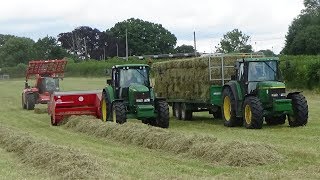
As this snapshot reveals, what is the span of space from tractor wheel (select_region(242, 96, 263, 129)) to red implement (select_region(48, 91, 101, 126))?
A: 5.92 metres

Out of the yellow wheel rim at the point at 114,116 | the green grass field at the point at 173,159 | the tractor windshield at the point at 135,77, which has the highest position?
the tractor windshield at the point at 135,77

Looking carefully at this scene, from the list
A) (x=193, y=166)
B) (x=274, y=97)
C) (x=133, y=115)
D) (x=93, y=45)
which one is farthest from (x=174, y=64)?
(x=93, y=45)

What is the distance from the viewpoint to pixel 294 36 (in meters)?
82.7

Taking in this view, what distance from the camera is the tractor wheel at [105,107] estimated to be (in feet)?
65.2

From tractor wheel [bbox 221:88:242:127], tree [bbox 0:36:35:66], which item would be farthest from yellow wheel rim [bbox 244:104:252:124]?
tree [bbox 0:36:35:66]

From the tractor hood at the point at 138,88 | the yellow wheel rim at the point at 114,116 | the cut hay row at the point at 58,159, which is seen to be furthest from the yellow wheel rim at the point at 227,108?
the cut hay row at the point at 58,159

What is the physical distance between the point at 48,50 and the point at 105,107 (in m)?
79.3

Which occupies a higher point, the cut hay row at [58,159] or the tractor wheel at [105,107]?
the tractor wheel at [105,107]

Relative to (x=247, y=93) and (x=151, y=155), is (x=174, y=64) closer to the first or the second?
(x=247, y=93)

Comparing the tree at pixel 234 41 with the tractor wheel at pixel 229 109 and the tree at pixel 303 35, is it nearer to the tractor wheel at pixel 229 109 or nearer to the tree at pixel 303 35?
the tree at pixel 303 35

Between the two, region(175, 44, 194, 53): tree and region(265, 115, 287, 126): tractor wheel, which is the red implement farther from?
region(175, 44, 194, 53): tree

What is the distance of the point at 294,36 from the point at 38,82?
57.5m

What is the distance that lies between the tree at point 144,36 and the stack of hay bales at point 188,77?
84261mm

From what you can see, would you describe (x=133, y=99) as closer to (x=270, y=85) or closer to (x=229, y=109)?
(x=229, y=109)
